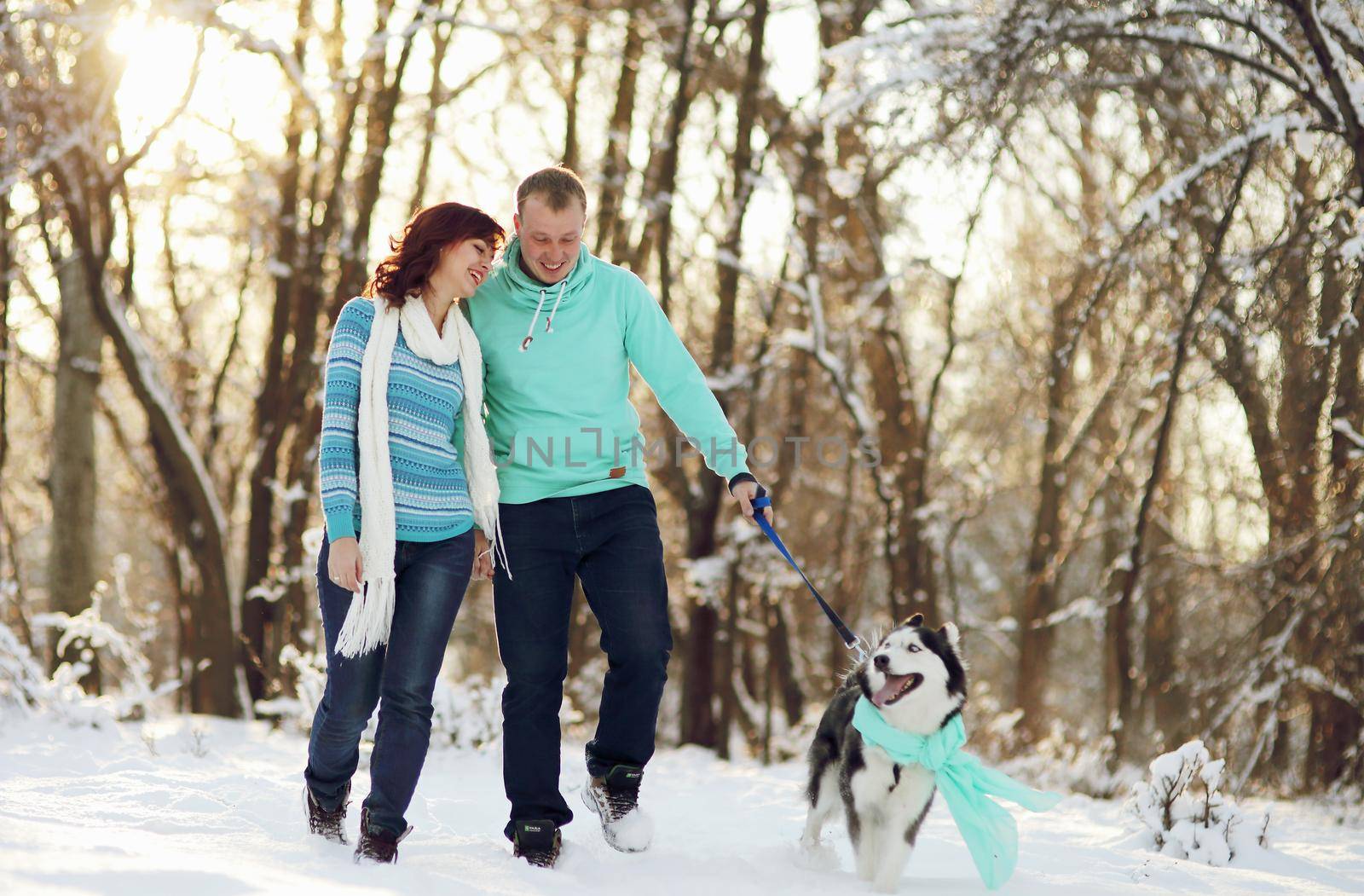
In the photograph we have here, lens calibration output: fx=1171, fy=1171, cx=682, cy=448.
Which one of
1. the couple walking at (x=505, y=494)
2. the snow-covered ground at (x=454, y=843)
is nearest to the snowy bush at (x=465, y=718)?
the snow-covered ground at (x=454, y=843)

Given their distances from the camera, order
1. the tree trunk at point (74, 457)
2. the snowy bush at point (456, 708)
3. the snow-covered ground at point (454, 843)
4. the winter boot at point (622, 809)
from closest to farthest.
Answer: the snow-covered ground at point (454, 843), the winter boot at point (622, 809), the snowy bush at point (456, 708), the tree trunk at point (74, 457)

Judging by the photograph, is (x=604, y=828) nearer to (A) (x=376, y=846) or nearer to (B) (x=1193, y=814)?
(A) (x=376, y=846)

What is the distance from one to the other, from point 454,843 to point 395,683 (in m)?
0.69

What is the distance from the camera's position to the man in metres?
3.35

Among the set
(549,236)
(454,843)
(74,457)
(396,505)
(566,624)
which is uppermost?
(549,236)

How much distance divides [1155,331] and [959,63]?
4.13m

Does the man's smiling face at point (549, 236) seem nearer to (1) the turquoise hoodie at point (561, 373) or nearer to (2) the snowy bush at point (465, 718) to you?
(1) the turquoise hoodie at point (561, 373)

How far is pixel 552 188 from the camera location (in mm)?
3307

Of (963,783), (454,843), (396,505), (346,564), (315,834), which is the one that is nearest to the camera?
(346,564)

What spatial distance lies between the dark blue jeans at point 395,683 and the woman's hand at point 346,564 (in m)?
0.08

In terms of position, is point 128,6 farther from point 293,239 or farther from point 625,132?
point 625,132

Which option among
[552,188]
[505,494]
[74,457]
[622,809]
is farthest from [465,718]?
[74,457]

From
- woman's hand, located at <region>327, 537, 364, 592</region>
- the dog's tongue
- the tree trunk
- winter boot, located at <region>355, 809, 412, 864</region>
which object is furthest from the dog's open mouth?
the tree trunk

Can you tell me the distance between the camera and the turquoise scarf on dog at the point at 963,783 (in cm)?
330
